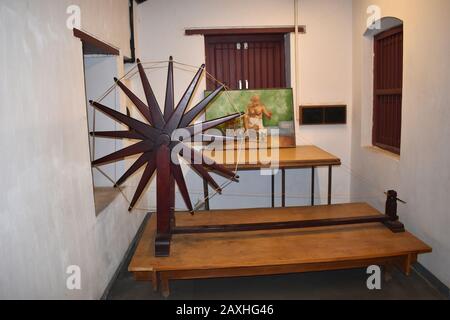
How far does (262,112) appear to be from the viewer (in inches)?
209

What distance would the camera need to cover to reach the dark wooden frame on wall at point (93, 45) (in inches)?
115

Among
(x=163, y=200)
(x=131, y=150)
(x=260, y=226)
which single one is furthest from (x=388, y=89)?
(x=131, y=150)

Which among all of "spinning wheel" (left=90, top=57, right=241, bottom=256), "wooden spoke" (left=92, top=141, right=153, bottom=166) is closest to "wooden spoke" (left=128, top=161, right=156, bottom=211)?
"spinning wheel" (left=90, top=57, right=241, bottom=256)

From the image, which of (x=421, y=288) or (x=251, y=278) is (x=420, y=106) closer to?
(x=421, y=288)

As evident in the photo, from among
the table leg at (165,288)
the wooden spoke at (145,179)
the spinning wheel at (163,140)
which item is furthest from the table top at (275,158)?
the table leg at (165,288)

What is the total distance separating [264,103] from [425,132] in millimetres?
2256

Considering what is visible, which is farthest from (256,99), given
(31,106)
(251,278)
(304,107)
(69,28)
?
(31,106)

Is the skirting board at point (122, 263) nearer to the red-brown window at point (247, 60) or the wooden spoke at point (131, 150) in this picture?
the wooden spoke at point (131, 150)

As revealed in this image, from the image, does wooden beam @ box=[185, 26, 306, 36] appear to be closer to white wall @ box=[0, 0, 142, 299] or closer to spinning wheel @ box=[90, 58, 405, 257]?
white wall @ box=[0, 0, 142, 299]

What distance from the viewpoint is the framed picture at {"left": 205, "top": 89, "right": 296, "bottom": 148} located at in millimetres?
5270

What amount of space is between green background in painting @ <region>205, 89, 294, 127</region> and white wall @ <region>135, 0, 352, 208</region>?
30cm

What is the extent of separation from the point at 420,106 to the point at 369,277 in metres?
1.62

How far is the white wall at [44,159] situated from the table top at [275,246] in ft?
1.95

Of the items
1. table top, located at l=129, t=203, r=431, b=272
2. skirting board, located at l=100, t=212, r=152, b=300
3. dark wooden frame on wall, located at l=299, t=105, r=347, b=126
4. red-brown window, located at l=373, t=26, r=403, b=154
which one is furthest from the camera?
dark wooden frame on wall, located at l=299, t=105, r=347, b=126
